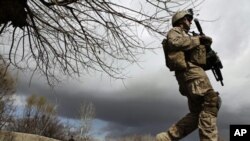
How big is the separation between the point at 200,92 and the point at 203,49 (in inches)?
21.3

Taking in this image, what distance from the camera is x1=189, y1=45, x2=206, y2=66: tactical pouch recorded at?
18.5 feet

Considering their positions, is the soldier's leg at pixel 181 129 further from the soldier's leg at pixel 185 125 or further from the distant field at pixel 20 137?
the distant field at pixel 20 137

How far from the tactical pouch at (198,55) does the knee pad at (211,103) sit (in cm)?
41

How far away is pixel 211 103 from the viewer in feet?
17.8

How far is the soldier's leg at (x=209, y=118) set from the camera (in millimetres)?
5328

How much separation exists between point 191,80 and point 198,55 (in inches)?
12.9

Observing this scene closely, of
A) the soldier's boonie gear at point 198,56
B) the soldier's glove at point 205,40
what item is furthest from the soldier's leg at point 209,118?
the soldier's glove at point 205,40

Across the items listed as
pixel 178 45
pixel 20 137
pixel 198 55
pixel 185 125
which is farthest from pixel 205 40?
pixel 20 137

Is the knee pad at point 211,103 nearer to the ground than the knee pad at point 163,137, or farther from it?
farther from it

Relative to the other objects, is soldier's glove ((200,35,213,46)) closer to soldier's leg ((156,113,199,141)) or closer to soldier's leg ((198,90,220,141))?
soldier's leg ((198,90,220,141))

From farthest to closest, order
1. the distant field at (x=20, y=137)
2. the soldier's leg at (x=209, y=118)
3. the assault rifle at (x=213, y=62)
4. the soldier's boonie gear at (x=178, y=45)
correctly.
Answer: the distant field at (x=20, y=137), the assault rifle at (x=213, y=62), the soldier's boonie gear at (x=178, y=45), the soldier's leg at (x=209, y=118)

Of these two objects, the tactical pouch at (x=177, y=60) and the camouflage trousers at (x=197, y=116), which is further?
the tactical pouch at (x=177, y=60)

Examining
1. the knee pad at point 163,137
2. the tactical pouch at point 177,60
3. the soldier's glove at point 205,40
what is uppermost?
the soldier's glove at point 205,40

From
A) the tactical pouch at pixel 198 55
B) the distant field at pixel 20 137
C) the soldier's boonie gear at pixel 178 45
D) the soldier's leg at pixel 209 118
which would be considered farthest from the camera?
the distant field at pixel 20 137
